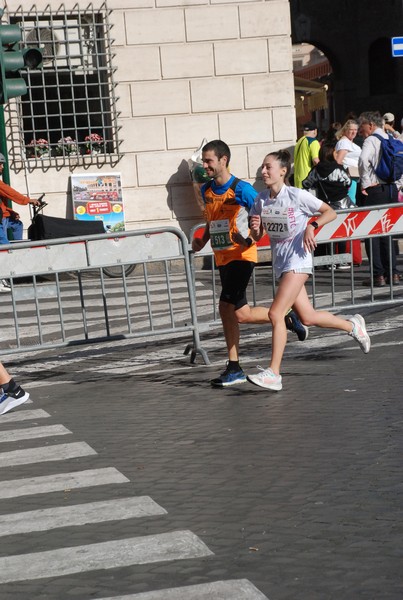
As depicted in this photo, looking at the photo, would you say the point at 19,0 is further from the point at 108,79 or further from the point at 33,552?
the point at 33,552

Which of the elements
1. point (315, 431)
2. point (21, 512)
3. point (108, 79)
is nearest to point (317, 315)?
point (315, 431)

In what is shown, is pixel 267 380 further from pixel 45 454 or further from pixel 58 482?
pixel 58 482

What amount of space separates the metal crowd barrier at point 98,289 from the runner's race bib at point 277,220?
4.86 ft

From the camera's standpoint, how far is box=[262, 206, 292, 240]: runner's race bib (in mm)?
9016

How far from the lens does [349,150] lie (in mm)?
17094

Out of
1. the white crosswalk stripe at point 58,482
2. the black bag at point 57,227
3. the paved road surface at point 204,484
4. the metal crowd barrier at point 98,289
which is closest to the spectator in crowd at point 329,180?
the black bag at point 57,227

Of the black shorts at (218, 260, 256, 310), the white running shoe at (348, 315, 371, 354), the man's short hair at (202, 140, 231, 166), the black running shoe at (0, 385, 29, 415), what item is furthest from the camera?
the white running shoe at (348, 315, 371, 354)

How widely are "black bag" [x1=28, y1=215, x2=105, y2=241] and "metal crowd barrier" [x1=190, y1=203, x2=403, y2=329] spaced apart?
19.0ft

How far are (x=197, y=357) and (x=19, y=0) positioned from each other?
9.20m

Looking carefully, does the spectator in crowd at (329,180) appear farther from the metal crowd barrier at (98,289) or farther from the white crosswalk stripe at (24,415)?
the white crosswalk stripe at (24,415)

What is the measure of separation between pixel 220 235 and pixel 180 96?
9836 millimetres

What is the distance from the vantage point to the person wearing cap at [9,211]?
54.7 feet

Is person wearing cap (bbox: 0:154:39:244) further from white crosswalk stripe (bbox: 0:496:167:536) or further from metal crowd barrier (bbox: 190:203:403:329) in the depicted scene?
white crosswalk stripe (bbox: 0:496:167:536)

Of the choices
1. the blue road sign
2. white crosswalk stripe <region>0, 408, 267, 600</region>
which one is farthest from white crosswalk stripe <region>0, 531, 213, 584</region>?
the blue road sign
